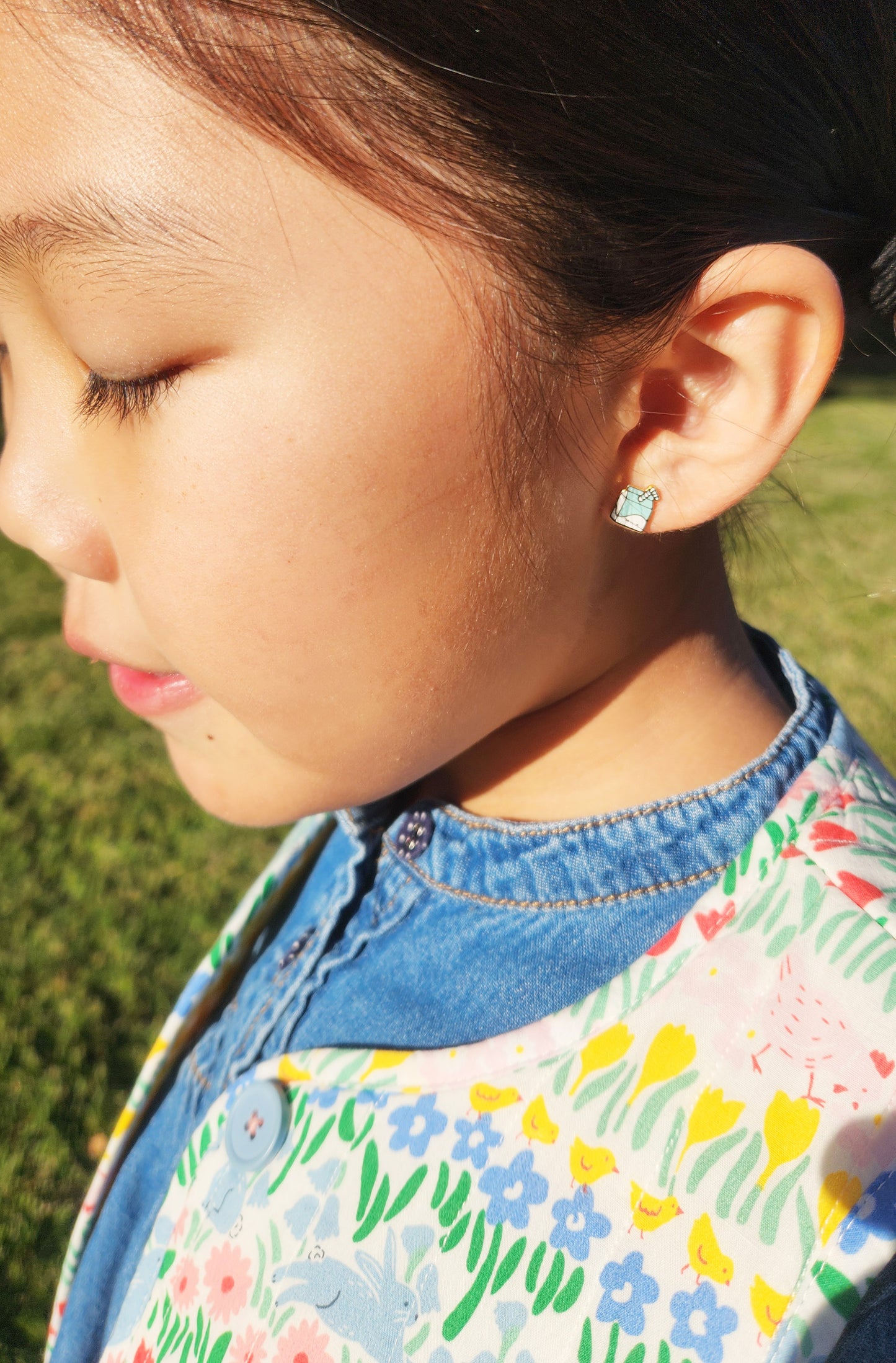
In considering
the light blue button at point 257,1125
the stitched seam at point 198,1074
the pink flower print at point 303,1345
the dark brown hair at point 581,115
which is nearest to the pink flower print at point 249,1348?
the pink flower print at point 303,1345

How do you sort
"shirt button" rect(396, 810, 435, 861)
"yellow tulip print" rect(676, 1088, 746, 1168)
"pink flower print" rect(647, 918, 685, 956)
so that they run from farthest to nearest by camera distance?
"shirt button" rect(396, 810, 435, 861) → "pink flower print" rect(647, 918, 685, 956) → "yellow tulip print" rect(676, 1088, 746, 1168)

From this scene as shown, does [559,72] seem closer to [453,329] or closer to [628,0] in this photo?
[628,0]

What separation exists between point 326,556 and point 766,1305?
2.42ft

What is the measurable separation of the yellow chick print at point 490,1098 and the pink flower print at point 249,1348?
313mm

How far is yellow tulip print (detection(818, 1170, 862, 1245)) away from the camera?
0.86 meters

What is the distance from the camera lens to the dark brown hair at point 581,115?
868 millimetres

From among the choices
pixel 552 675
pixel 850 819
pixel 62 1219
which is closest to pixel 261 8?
pixel 552 675

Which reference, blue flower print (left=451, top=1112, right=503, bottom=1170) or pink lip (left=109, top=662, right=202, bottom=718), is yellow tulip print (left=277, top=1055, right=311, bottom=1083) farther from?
pink lip (left=109, top=662, right=202, bottom=718)

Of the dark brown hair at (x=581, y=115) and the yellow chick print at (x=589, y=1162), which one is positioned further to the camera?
the yellow chick print at (x=589, y=1162)

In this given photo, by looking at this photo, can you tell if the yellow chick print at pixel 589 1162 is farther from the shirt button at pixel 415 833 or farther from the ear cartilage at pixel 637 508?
the ear cartilage at pixel 637 508

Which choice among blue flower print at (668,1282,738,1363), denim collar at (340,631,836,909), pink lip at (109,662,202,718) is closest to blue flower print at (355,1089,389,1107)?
denim collar at (340,631,836,909)

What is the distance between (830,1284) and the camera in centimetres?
84

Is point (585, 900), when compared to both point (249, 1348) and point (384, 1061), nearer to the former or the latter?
point (384, 1061)

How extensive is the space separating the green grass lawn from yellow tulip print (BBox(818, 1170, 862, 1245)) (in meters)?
0.75
